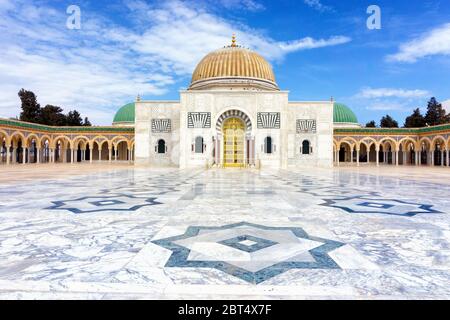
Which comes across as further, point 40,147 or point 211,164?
point 40,147

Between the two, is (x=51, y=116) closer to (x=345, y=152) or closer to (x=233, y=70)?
(x=233, y=70)

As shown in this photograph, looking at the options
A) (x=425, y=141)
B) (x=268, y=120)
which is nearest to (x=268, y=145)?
(x=268, y=120)

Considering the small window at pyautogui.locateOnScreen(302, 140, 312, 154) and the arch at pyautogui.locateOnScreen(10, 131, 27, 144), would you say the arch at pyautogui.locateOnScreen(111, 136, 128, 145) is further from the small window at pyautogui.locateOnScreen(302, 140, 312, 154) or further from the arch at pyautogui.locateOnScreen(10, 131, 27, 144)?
the small window at pyautogui.locateOnScreen(302, 140, 312, 154)

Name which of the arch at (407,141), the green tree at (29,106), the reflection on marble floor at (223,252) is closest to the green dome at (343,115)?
the arch at (407,141)

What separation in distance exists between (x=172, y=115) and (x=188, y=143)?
333 cm

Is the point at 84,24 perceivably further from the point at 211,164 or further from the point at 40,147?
the point at 40,147

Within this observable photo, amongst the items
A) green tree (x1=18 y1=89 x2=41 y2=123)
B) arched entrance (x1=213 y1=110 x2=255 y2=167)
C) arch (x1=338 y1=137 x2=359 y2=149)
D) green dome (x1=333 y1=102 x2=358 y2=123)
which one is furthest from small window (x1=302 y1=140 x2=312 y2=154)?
green tree (x1=18 y1=89 x2=41 y2=123)

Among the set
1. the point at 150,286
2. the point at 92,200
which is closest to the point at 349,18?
the point at 92,200

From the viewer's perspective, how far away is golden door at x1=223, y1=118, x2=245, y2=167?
21172 mm

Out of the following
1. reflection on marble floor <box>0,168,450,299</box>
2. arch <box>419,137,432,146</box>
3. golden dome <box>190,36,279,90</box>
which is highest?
golden dome <box>190,36,279,90</box>

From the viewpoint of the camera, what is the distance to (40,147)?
28.3m

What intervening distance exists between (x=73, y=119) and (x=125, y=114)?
29.1 feet

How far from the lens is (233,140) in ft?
70.1

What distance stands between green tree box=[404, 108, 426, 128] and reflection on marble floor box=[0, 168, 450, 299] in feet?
132
